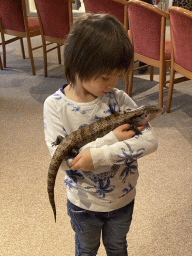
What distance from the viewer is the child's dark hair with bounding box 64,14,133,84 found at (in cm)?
79

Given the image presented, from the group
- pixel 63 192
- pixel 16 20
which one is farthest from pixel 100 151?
pixel 16 20

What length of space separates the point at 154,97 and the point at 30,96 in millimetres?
1610

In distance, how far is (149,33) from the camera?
2.94 m

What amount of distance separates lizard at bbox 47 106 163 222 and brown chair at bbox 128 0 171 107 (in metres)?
1.99

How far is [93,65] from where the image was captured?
2.65 feet

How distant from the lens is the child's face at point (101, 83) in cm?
85

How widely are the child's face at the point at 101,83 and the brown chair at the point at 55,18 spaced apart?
2.93 m

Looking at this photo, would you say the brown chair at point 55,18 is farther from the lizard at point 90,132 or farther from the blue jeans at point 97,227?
the blue jeans at point 97,227

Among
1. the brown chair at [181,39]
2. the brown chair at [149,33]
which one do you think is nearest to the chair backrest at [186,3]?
the brown chair at [149,33]

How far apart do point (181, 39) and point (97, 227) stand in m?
2.10

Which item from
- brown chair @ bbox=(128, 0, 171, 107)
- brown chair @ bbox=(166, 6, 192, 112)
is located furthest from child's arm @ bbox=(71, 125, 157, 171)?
brown chair @ bbox=(128, 0, 171, 107)

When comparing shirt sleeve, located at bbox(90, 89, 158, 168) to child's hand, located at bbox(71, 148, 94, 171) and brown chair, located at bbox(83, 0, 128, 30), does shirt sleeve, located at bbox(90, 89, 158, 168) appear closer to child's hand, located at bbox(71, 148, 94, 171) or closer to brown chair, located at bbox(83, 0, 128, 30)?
child's hand, located at bbox(71, 148, 94, 171)

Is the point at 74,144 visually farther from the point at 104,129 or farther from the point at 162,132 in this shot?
the point at 162,132

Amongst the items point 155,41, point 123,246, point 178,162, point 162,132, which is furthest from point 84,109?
point 155,41
